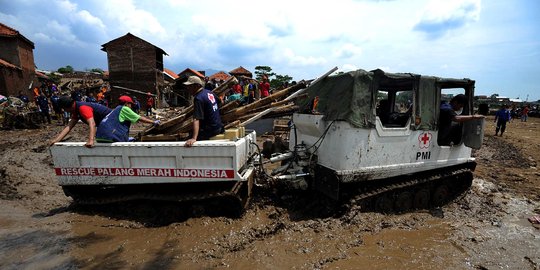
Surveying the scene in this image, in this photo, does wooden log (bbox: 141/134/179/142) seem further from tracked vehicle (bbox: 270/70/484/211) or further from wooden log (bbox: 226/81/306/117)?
tracked vehicle (bbox: 270/70/484/211)

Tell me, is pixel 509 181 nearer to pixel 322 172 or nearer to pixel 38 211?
pixel 322 172

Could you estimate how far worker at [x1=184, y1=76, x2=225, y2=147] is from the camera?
4309 mm

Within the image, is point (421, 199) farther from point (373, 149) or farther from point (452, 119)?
point (373, 149)

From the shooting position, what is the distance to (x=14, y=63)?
24.7 m

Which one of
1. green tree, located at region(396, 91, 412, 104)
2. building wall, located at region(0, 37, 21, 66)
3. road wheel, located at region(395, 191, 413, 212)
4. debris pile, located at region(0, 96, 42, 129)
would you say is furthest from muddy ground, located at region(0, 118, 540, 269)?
building wall, located at region(0, 37, 21, 66)

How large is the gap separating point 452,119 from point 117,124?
5603 millimetres

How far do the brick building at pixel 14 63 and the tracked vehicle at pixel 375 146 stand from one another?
89.5 feet

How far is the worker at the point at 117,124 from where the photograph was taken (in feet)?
14.0

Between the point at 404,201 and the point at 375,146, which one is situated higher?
the point at 375,146

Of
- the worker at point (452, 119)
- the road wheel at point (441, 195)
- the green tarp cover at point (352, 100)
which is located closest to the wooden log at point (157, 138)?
the green tarp cover at point (352, 100)

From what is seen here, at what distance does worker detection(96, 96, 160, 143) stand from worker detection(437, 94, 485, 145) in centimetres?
505

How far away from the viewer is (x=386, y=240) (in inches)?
159

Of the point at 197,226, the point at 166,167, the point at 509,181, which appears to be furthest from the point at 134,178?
the point at 509,181

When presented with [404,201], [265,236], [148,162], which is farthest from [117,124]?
[404,201]
